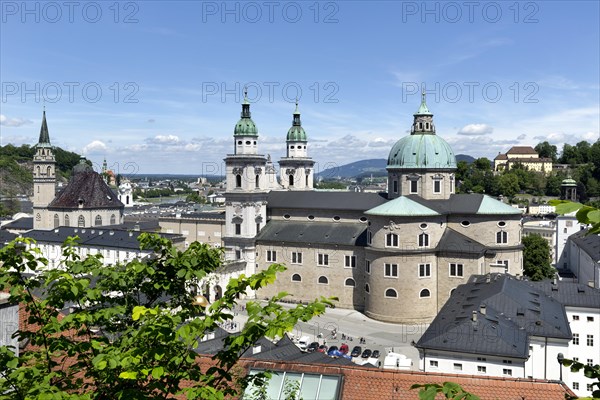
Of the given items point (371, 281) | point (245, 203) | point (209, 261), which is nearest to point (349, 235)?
point (371, 281)

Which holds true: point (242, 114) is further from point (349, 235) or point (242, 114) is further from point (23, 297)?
point (23, 297)

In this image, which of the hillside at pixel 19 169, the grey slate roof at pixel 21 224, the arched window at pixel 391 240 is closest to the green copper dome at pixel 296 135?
the arched window at pixel 391 240

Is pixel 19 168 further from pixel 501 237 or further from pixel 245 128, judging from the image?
pixel 501 237

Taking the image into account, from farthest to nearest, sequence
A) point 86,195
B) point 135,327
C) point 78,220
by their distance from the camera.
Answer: point 86,195 → point 78,220 → point 135,327

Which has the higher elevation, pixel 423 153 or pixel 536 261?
pixel 423 153

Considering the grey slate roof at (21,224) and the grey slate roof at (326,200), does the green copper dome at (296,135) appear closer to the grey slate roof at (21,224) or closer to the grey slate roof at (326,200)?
the grey slate roof at (326,200)

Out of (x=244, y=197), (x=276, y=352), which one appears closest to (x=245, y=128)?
(x=244, y=197)

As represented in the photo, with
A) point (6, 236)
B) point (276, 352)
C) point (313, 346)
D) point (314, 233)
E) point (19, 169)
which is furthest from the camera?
point (19, 169)

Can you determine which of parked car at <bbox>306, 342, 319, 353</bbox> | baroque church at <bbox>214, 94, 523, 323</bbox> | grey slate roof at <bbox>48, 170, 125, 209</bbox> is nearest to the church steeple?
baroque church at <bbox>214, 94, 523, 323</bbox>

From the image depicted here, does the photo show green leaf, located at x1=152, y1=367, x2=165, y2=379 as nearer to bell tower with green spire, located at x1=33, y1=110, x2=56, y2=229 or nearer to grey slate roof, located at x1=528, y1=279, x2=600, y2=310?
grey slate roof, located at x1=528, y1=279, x2=600, y2=310
